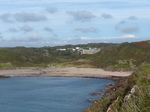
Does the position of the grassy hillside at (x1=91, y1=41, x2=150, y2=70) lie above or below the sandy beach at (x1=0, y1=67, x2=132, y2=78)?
above

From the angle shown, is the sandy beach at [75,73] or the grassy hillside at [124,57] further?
the grassy hillside at [124,57]

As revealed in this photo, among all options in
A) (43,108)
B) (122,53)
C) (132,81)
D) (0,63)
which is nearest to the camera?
(132,81)

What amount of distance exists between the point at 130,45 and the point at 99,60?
70.9 ft

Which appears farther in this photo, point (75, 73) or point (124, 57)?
point (124, 57)

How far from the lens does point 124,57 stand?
144625 mm

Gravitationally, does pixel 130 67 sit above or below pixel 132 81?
below

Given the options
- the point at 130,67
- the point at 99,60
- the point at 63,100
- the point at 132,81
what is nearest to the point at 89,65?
the point at 99,60

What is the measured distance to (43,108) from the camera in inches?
2117

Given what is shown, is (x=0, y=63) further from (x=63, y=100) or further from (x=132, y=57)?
(x=63, y=100)

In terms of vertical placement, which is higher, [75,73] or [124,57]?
[124,57]

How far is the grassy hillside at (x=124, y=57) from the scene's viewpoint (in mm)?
133500

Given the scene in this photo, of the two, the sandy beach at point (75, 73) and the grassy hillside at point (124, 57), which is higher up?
the grassy hillside at point (124, 57)

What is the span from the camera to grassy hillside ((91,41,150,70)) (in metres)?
134

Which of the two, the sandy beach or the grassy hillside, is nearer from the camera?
the sandy beach
